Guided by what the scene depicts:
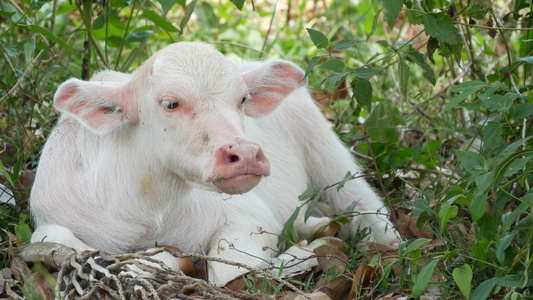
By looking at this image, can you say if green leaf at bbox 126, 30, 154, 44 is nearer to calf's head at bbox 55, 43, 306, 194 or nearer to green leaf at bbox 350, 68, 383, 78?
calf's head at bbox 55, 43, 306, 194

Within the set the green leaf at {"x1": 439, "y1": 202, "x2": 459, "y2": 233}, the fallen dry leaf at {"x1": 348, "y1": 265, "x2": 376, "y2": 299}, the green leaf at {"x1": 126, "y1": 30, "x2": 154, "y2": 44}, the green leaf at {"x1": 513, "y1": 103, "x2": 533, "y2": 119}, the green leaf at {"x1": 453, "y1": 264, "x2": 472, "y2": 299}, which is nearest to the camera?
the green leaf at {"x1": 453, "y1": 264, "x2": 472, "y2": 299}

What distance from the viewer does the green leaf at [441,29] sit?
3043mm

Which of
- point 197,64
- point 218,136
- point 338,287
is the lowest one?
point 338,287

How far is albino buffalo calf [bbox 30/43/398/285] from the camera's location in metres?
3.15

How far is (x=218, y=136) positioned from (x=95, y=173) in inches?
33.0

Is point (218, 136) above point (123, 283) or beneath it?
above

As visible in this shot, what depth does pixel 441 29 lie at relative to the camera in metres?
3.06

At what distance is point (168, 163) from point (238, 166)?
0.54 meters

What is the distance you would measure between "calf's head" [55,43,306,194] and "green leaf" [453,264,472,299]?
87 centimetres

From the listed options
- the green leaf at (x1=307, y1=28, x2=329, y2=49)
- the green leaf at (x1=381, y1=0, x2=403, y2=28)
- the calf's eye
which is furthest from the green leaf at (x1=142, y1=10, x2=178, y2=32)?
the green leaf at (x1=381, y1=0, x2=403, y2=28)

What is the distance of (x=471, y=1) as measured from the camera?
321 cm

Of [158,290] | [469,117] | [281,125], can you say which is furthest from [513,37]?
[158,290]

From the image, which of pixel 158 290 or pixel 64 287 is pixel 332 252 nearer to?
pixel 158 290

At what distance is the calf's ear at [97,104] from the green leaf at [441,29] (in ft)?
4.56
